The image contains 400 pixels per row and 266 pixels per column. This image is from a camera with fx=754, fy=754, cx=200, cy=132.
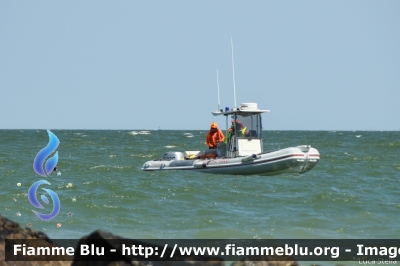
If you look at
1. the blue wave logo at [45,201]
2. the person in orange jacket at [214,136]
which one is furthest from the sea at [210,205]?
the person in orange jacket at [214,136]

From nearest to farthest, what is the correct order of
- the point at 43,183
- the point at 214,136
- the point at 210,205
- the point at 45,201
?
the point at 210,205, the point at 45,201, the point at 43,183, the point at 214,136

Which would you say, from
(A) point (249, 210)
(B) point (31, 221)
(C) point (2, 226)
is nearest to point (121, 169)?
(A) point (249, 210)

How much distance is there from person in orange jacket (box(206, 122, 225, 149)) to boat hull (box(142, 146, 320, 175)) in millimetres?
637

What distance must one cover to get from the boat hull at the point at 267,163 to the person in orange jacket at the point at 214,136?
0.64 meters

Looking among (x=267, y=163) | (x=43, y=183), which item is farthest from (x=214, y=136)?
(x=43, y=183)

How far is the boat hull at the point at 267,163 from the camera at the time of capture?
18.8m

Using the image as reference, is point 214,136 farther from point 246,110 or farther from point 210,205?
point 210,205

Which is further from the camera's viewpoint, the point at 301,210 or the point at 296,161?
the point at 296,161

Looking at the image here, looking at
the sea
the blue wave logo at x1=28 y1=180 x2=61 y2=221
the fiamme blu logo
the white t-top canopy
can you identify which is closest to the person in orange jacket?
the white t-top canopy

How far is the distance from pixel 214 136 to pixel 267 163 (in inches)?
83.4

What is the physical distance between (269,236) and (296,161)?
8.34m

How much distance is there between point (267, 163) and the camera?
62.8 feet

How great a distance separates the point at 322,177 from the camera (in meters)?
21.1

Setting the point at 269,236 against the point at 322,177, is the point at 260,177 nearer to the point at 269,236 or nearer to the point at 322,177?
the point at 322,177
